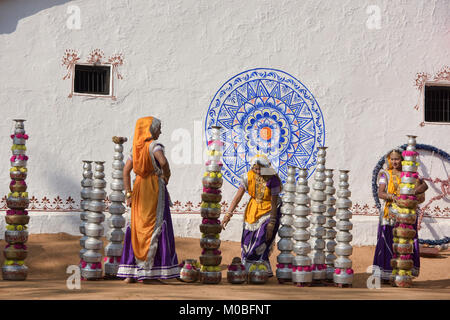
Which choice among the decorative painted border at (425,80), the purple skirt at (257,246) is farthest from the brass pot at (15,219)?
the decorative painted border at (425,80)

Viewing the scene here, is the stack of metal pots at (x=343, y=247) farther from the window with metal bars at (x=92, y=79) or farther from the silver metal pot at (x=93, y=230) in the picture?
the window with metal bars at (x=92, y=79)

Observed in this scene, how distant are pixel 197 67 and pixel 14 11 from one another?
310cm

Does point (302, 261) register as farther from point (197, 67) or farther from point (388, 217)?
point (197, 67)

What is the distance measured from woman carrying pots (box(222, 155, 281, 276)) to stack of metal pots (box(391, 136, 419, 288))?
1510 millimetres

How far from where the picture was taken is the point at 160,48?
13.0 meters

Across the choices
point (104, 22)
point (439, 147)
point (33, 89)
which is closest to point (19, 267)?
point (33, 89)

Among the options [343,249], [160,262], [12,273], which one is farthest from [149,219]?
[343,249]

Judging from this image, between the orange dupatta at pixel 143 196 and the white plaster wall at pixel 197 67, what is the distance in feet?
12.7

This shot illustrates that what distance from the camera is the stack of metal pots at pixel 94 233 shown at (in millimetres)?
9156

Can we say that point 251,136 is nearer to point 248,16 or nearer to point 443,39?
point 248,16

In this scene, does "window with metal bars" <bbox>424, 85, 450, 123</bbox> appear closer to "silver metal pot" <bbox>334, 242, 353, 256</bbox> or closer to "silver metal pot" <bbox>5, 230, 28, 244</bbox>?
"silver metal pot" <bbox>334, 242, 353, 256</bbox>

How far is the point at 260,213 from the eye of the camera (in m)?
9.77

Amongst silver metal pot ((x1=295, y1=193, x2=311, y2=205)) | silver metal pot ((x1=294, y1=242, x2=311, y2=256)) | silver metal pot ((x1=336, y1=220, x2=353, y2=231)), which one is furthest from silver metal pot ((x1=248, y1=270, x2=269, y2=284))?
silver metal pot ((x1=336, y1=220, x2=353, y2=231))
